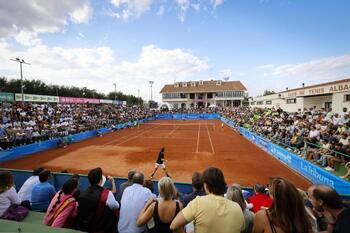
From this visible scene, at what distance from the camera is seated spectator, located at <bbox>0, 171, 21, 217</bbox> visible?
360 cm

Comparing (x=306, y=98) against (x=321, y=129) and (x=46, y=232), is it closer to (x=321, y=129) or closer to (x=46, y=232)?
(x=321, y=129)

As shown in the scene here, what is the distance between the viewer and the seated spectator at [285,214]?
2.16 metres

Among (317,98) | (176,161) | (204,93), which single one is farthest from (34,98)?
(204,93)

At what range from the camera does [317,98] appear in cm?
2511

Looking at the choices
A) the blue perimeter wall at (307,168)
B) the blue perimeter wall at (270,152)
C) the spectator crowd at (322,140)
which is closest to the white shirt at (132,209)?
the blue perimeter wall at (270,152)

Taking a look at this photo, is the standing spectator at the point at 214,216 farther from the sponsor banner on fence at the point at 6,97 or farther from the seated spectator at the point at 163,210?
the sponsor banner on fence at the point at 6,97

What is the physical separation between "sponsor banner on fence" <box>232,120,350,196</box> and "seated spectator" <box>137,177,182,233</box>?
6597mm

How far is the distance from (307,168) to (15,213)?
12713 mm

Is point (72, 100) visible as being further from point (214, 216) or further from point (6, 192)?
point (214, 216)

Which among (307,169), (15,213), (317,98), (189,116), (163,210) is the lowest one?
(307,169)

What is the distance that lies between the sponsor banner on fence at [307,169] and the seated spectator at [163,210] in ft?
21.6

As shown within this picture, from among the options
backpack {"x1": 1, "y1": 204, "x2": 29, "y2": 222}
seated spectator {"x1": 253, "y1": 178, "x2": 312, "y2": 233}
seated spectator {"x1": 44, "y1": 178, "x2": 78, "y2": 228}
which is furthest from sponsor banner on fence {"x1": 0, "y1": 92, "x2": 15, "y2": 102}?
seated spectator {"x1": 253, "y1": 178, "x2": 312, "y2": 233}

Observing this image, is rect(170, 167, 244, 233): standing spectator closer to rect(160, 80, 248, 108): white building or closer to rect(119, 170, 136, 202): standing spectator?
rect(119, 170, 136, 202): standing spectator

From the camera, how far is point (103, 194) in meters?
3.54
